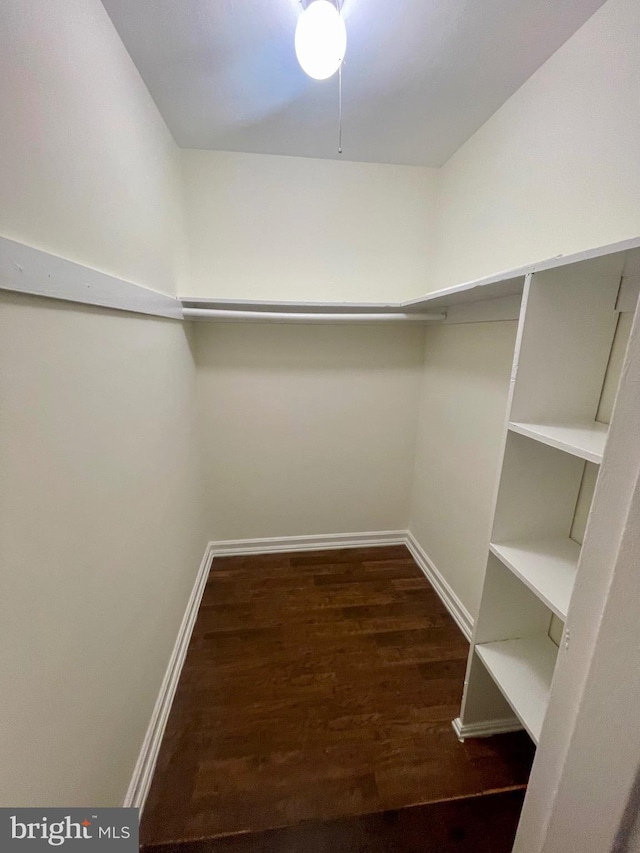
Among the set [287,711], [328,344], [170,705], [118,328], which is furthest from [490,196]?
[170,705]

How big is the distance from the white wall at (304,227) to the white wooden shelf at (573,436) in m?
1.38

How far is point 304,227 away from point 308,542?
207 centimetres

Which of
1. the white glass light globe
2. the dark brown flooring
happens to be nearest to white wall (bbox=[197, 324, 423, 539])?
the dark brown flooring

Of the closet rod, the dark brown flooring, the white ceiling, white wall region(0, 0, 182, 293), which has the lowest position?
the dark brown flooring

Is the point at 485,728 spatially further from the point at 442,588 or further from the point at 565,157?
the point at 565,157

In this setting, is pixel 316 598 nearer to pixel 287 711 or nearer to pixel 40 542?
pixel 287 711

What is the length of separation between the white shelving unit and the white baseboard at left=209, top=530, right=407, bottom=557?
3.96ft

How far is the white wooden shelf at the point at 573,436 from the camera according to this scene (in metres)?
0.73

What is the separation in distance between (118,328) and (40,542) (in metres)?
0.64

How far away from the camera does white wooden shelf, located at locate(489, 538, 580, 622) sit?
83 centimetres

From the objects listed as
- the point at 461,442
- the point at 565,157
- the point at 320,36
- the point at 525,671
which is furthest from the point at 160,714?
the point at 565,157

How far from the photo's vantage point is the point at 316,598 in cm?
190

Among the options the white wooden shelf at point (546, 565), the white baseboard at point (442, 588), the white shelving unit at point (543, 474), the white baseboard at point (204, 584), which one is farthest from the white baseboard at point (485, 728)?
the white wooden shelf at point (546, 565)

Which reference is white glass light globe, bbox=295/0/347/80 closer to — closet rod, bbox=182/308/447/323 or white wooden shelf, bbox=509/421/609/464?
closet rod, bbox=182/308/447/323
